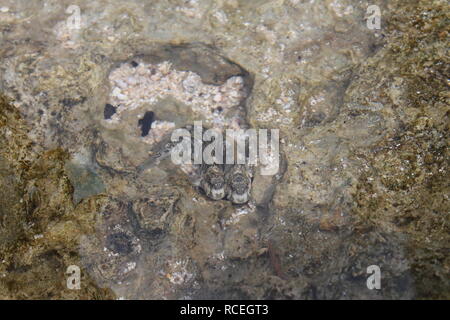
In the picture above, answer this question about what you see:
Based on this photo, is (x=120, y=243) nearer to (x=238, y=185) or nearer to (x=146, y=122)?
(x=238, y=185)

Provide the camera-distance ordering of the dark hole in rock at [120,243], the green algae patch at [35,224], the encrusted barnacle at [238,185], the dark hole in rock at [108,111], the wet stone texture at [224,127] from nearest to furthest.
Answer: the green algae patch at [35,224], the wet stone texture at [224,127], the dark hole in rock at [120,243], the encrusted barnacle at [238,185], the dark hole in rock at [108,111]

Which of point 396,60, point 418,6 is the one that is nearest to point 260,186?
point 396,60

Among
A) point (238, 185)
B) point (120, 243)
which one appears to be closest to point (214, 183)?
point (238, 185)

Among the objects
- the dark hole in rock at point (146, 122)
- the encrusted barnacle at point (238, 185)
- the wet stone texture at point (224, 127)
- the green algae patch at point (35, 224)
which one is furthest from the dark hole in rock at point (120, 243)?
the dark hole in rock at point (146, 122)

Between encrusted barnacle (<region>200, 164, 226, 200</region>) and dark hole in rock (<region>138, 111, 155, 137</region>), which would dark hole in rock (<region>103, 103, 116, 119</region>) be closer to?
dark hole in rock (<region>138, 111, 155, 137</region>)

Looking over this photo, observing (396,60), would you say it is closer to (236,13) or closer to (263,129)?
(263,129)

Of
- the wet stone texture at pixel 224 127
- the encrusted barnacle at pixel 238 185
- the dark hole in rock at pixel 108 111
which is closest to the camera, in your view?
the wet stone texture at pixel 224 127

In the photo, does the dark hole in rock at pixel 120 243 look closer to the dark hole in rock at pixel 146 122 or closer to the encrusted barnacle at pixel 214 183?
the encrusted barnacle at pixel 214 183
